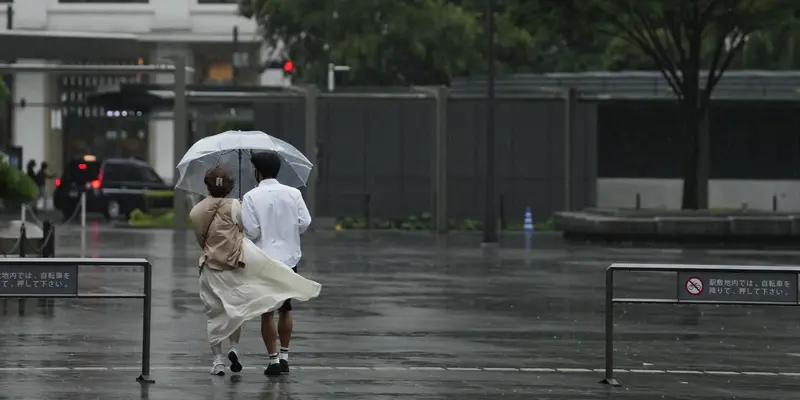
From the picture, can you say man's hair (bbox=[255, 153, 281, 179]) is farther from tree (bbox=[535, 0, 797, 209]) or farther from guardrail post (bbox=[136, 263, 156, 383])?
tree (bbox=[535, 0, 797, 209])

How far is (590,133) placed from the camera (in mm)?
47594

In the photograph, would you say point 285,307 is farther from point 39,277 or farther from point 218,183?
point 39,277

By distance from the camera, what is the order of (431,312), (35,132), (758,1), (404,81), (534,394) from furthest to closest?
(35,132)
(404,81)
(758,1)
(431,312)
(534,394)

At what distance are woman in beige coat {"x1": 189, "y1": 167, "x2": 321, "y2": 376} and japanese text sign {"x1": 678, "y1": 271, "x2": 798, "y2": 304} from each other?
2.89m

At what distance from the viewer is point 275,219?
14422 mm

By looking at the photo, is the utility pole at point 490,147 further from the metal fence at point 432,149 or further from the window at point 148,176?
the window at point 148,176

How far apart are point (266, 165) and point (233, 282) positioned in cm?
103

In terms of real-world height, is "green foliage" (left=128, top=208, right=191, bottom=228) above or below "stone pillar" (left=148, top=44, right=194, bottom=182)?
below

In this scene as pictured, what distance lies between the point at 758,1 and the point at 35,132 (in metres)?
39.0

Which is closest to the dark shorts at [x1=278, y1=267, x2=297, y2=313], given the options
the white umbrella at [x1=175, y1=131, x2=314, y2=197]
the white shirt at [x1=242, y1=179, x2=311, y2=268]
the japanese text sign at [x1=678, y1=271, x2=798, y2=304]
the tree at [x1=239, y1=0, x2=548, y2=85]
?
A: the white shirt at [x1=242, y1=179, x2=311, y2=268]

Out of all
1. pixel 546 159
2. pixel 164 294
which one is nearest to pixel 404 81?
pixel 546 159

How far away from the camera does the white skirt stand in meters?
14.1

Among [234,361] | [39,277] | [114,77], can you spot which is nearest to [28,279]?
[39,277]

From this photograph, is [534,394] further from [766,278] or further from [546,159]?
[546,159]
